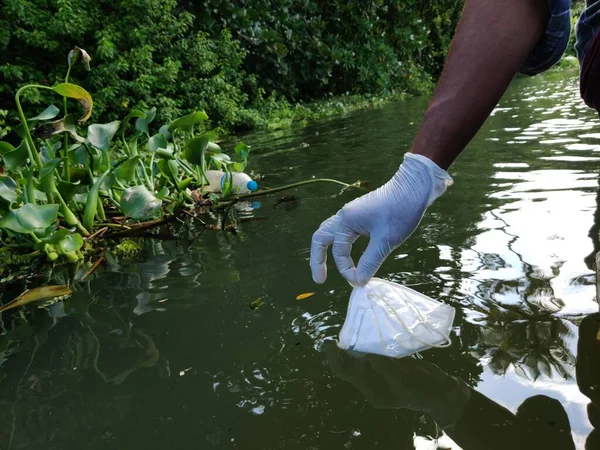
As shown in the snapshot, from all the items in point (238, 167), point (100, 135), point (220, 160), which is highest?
point (100, 135)

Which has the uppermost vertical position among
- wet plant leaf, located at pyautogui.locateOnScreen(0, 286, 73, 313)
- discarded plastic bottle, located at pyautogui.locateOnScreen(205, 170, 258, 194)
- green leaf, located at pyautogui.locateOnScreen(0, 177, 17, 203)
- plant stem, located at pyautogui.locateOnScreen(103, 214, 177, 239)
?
green leaf, located at pyautogui.locateOnScreen(0, 177, 17, 203)

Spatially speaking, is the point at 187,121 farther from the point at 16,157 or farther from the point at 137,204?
the point at 16,157

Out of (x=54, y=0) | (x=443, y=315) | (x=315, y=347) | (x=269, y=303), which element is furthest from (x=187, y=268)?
(x=54, y=0)

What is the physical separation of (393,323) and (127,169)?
5.17 ft

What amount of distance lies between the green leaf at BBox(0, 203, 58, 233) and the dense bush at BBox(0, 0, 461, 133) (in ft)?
12.4

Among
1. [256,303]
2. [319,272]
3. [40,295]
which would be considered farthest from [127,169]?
[319,272]


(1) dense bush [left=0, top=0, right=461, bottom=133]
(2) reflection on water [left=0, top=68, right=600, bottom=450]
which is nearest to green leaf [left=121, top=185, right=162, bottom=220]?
(2) reflection on water [left=0, top=68, right=600, bottom=450]

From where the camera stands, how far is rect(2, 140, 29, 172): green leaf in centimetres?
195

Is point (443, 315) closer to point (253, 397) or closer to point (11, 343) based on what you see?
point (253, 397)

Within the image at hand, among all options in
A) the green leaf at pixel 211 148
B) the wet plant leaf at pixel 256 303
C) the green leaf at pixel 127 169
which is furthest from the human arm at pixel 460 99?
the green leaf at pixel 211 148

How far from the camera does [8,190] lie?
191 centimetres

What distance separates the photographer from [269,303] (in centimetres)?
142

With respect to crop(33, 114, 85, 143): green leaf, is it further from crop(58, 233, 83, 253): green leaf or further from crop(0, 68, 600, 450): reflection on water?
crop(0, 68, 600, 450): reflection on water

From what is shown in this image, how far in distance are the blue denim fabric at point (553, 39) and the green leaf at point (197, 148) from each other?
154 centimetres
